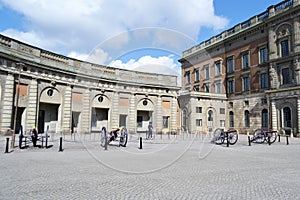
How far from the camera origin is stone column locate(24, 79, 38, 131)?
2172cm

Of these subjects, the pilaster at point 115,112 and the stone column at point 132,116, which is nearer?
the pilaster at point 115,112

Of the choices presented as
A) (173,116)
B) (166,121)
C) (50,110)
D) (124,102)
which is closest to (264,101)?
(173,116)

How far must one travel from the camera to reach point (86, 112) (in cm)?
2611

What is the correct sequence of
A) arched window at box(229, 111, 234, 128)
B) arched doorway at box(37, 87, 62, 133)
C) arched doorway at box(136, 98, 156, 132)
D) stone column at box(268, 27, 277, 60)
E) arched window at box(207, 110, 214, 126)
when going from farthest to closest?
arched window at box(229, 111, 234, 128) < arched window at box(207, 110, 214, 126) < stone column at box(268, 27, 277, 60) < arched doorway at box(136, 98, 156, 132) < arched doorway at box(37, 87, 62, 133)

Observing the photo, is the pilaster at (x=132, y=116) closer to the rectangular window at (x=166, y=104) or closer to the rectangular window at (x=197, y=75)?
the rectangular window at (x=166, y=104)

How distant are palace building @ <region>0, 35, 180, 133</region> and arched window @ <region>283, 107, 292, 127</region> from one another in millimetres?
14697

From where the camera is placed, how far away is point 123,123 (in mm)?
28500

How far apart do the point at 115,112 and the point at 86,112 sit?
11.2 ft

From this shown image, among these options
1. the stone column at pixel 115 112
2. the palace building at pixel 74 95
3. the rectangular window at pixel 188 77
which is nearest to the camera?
the palace building at pixel 74 95

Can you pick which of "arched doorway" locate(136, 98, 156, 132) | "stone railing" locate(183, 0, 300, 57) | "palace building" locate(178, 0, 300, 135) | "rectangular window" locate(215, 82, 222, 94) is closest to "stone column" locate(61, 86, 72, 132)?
"arched doorway" locate(136, 98, 156, 132)

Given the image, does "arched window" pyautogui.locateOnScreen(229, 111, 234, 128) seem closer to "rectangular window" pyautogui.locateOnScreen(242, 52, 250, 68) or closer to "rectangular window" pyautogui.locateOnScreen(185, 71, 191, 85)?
"rectangular window" pyautogui.locateOnScreen(242, 52, 250, 68)

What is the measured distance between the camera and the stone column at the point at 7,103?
1944 cm

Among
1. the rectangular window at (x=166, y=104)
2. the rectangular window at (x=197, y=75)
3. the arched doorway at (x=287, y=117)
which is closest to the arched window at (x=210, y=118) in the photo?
the rectangular window at (x=166, y=104)

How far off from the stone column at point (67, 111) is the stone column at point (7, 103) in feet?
17.1
